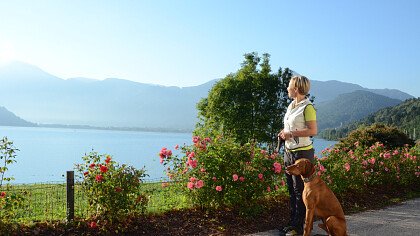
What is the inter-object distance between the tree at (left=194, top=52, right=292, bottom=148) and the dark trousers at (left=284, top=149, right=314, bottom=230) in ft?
86.4

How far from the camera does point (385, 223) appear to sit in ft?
22.5

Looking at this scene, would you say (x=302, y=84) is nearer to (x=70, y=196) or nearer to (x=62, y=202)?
(x=70, y=196)

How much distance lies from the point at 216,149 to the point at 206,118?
1134 inches

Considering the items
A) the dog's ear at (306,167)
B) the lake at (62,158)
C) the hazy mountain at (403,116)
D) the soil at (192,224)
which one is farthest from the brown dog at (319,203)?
the hazy mountain at (403,116)

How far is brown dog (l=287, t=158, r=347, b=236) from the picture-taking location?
182 inches

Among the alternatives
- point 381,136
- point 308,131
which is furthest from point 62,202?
point 381,136

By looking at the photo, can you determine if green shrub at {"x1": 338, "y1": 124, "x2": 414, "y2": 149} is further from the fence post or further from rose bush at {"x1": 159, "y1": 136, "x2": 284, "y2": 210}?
the fence post

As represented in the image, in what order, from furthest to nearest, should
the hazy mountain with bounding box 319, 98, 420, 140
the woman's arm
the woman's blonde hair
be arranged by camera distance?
the hazy mountain with bounding box 319, 98, 420, 140 < the woman's blonde hair < the woman's arm

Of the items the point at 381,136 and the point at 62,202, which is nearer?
the point at 62,202

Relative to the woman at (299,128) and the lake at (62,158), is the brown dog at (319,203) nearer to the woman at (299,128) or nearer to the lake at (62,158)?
the woman at (299,128)

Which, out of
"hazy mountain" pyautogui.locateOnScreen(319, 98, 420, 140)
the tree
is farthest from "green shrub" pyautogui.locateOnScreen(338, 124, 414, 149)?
"hazy mountain" pyautogui.locateOnScreen(319, 98, 420, 140)

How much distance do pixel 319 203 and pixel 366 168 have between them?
6126 millimetres

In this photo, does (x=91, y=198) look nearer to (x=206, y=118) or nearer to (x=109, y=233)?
(x=109, y=233)

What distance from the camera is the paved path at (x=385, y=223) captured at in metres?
6.12
